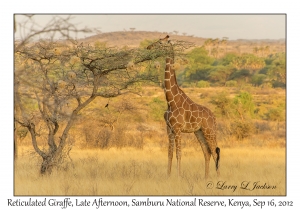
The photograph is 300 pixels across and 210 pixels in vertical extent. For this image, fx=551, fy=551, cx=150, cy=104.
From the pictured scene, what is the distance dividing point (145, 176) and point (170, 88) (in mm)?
2059

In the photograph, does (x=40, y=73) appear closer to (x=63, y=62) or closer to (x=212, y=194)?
(x=63, y=62)

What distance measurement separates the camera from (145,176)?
12414mm

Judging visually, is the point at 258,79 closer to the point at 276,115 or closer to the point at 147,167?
the point at 276,115

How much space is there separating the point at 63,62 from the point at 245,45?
65.0m

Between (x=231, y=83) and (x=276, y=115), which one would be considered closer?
(x=276, y=115)

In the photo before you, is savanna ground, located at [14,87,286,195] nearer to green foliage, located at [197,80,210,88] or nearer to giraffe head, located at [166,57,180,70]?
giraffe head, located at [166,57,180,70]

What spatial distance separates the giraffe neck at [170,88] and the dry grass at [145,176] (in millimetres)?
1715

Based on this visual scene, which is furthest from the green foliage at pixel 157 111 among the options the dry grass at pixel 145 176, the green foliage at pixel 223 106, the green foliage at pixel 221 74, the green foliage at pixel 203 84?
the green foliage at pixel 221 74

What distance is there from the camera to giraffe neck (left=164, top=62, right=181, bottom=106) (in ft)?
40.3

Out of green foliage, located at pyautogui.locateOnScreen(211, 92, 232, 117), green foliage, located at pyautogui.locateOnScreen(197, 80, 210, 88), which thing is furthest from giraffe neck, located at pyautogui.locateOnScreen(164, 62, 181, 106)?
green foliage, located at pyautogui.locateOnScreen(197, 80, 210, 88)

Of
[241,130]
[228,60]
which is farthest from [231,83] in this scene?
[241,130]

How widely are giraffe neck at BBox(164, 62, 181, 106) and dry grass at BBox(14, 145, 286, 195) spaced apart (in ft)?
5.63

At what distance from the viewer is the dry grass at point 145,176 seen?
11008 millimetres

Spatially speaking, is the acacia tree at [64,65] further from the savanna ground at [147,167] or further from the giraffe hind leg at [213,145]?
the giraffe hind leg at [213,145]
